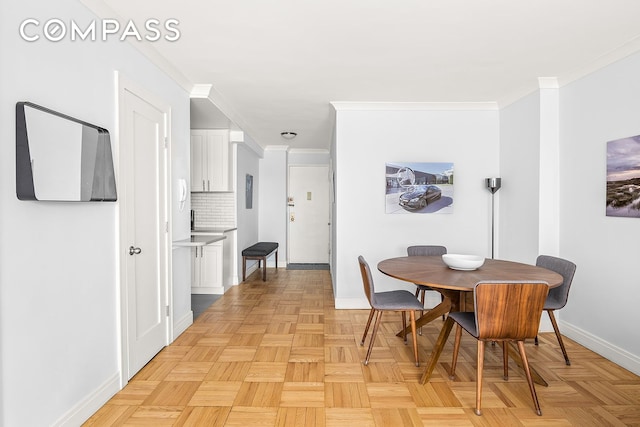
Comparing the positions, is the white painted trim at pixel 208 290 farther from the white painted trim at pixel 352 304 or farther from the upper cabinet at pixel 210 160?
the white painted trim at pixel 352 304

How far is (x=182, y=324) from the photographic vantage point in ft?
11.5

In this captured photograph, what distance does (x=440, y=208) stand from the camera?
4.23m

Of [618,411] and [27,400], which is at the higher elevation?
[27,400]

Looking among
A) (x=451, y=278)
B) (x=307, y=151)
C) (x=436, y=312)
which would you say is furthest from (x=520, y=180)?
(x=307, y=151)

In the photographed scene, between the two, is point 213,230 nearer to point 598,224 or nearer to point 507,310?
point 507,310

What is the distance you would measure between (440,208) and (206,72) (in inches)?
118

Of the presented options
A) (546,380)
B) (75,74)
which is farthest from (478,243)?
(75,74)

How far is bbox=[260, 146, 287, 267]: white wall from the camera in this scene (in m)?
7.14

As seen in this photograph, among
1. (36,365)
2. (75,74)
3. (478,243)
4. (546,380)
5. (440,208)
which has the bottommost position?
(546,380)

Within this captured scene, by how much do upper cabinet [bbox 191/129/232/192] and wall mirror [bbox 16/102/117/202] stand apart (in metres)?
2.87

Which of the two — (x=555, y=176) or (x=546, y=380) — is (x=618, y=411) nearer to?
(x=546, y=380)

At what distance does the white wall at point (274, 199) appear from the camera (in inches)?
281

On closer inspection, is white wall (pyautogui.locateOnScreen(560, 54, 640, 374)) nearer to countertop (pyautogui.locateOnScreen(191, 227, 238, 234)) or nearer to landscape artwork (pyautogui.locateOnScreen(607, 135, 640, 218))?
landscape artwork (pyautogui.locateOnScreen(607, 135, 640, 218))

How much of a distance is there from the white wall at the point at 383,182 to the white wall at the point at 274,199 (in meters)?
3.05
